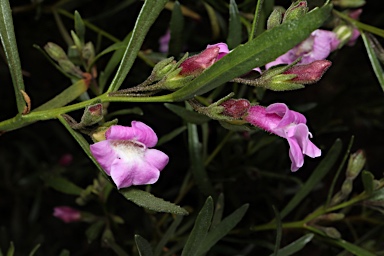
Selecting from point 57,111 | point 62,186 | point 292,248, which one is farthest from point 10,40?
point 292,248

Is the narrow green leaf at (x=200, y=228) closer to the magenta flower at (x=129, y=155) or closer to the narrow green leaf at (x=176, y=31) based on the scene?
the magenta flower at (x=129, y=155)

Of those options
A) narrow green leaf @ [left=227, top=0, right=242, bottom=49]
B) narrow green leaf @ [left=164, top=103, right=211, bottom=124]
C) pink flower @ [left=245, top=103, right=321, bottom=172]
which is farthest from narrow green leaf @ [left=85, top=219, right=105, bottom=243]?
pink flower @ [left=245, top=103, right=321, bottom=172]

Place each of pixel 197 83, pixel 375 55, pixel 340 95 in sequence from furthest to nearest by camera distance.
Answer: pixel 340 95 → pixel 375 55 → pixel 197 83

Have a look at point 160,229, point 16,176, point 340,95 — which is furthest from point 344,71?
point 16,176

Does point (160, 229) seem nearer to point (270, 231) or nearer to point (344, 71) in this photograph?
point (270, 231)

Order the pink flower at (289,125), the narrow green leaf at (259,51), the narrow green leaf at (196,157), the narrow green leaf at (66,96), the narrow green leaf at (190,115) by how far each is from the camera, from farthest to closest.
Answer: the narrow green leaf at (196,157)
the narrow green leaf at (190,115)
the narrow green leaf at (66,96)
the pink flower at (289,125)
the narrow green leaf at (259,51)

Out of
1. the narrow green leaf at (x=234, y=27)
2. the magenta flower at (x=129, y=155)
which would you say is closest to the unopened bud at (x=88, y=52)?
the narrow green leaf at (x=234, y=27)

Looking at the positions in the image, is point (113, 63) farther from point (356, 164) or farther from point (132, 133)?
point (356, 164)
